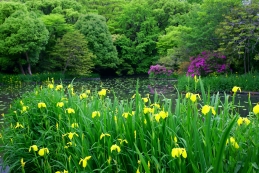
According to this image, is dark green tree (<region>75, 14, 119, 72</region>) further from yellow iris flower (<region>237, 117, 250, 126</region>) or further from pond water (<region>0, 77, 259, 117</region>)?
yellow iris flower (<region>237, 117, 250, 126</region>)

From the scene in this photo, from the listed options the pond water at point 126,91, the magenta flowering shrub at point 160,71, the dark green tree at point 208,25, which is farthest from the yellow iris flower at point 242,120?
the magenta flowering shrub at point 160,71

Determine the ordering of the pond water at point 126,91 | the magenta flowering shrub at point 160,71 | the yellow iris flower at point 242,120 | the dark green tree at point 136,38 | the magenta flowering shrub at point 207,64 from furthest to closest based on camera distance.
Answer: the dark green tree at point 136,38, the magenta flowering shrub at point 160,71, the magenta flowering shrub at point 207,64, the pond water at point 126,91, the yellow iris flower at point 242,120

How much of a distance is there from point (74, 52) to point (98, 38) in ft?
13.3

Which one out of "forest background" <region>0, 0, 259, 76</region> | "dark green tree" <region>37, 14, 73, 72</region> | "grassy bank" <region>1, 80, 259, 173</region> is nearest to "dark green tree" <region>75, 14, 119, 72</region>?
"forest background" <region>0, 0, 259, 76</region>

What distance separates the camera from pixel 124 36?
26.0 metres

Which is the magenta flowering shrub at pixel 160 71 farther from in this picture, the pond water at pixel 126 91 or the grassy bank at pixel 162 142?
→ the grassy bank at pixel 162 142

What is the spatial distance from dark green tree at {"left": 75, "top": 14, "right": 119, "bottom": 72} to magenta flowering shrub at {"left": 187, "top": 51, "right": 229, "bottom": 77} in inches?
419

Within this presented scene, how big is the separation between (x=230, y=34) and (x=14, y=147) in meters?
10.9

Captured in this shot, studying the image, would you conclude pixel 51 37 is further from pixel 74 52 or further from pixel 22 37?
pixel 22 37

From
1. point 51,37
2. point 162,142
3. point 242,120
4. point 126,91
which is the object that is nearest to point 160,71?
point 126,91

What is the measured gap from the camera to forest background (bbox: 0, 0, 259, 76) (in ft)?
40.5

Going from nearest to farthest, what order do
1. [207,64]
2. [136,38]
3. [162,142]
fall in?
[162,142]
[207,64]
[136,38]

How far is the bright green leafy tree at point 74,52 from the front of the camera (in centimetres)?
1927

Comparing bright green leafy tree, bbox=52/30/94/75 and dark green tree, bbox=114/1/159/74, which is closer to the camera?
bright green leafy tree, bbox=52/30/94/75
